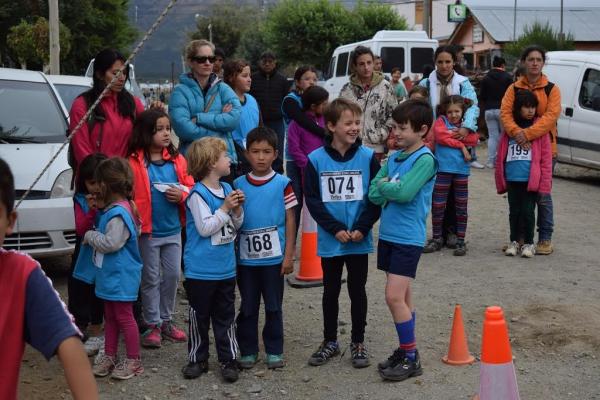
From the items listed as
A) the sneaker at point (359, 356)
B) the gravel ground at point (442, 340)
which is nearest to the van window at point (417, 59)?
the gravel ground at point (442, 340)

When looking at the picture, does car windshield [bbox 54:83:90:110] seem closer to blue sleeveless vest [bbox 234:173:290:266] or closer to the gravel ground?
the gravel ground

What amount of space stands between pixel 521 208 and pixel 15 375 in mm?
6706

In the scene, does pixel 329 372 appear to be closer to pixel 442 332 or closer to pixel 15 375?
pixel 442 332

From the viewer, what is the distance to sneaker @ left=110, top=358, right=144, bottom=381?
5137mm

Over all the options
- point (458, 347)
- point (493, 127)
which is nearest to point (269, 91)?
point (458, 347)

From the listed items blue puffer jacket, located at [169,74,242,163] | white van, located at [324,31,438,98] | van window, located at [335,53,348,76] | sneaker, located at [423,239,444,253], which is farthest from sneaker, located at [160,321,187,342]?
van window, located at [335,53,348,76]

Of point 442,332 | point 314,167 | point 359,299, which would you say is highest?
point 314,167

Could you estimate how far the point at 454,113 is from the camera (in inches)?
327

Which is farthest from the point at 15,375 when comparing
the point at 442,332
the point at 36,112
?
the point at 36,112

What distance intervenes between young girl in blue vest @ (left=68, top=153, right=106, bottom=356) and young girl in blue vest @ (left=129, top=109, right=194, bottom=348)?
288mm

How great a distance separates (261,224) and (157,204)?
2.60 feet

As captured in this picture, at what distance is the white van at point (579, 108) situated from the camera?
13.2 metres

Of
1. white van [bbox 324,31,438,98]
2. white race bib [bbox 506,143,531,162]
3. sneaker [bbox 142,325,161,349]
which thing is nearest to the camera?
sneaker [bbox 142,325,161,349]

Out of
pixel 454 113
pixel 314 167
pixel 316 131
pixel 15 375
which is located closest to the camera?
pixel 15 375
